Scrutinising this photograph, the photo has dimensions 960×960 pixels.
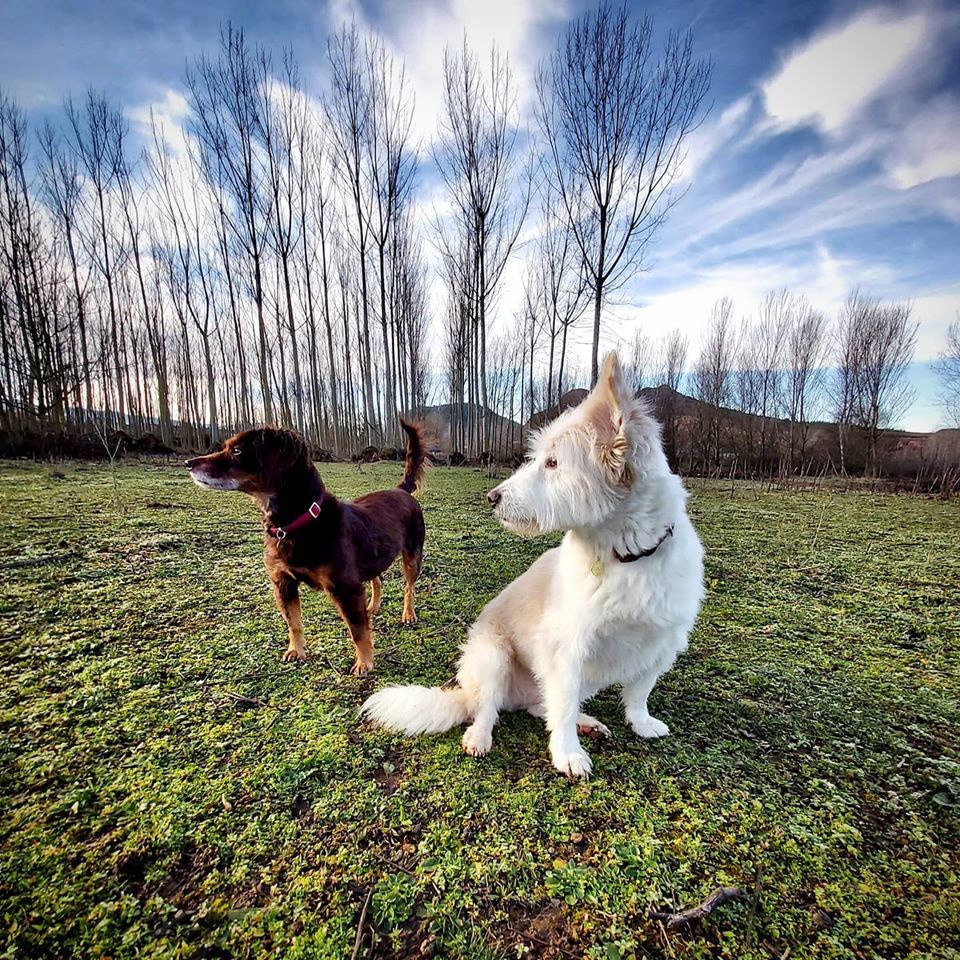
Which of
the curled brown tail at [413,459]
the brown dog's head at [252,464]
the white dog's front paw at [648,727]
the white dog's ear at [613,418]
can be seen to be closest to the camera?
the white dog's ear at [613,418]

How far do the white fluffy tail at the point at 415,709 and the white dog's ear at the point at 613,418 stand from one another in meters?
1.32

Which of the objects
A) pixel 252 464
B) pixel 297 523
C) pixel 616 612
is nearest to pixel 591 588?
pixel 616 612

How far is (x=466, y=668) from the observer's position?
2.19 meters

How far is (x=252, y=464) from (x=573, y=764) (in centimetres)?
219

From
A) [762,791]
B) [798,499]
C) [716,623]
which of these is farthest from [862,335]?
[762,791]

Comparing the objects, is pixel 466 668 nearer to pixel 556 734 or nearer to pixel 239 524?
pixel 556 734

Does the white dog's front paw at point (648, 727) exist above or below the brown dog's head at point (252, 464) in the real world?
below

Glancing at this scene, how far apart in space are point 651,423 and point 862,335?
34.8 meters

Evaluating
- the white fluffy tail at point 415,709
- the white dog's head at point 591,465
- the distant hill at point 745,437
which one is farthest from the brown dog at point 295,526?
the distant hill at point 745,437

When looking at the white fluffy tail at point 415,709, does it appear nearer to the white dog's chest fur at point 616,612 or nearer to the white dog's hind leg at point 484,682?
the white dog's hind leg at point 484,682

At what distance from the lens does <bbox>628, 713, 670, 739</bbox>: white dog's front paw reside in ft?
6.96

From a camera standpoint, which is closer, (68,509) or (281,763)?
(281,763)

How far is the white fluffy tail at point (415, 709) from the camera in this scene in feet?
6.66

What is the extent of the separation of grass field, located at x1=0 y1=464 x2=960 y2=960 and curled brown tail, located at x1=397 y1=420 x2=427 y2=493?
1282 mm
